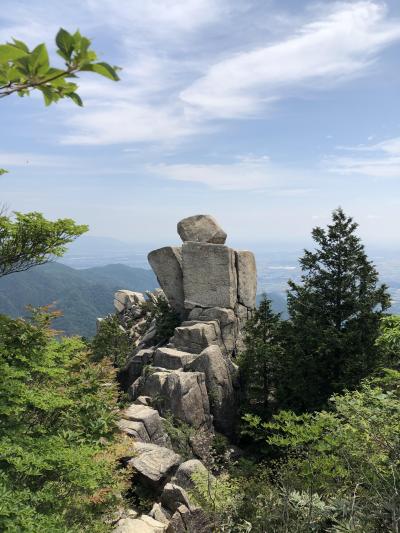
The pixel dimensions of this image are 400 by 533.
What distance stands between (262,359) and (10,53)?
94.0ft

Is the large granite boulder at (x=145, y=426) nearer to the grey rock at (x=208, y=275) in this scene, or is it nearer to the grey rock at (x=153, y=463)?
the grey rock at (x=153, y=463)

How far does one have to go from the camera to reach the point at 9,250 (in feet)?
53.8

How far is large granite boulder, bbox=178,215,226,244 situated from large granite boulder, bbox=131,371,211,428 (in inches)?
675

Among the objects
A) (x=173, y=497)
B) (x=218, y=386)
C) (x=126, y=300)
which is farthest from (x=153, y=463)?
(x=126, y=300)

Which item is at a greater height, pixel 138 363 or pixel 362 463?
pixel 362 463

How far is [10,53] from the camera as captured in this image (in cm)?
185

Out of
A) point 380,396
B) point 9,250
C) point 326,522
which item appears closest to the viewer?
point 380,396

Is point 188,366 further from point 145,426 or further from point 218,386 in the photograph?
point 145,426

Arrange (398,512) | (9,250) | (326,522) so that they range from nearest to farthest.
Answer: (398,512) < (326,522) < (9,250)

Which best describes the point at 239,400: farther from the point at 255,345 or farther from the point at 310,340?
the point at 310,340

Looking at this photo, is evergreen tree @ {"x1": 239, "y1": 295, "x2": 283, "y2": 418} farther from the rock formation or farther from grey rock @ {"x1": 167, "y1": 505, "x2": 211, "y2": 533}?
grey rock @ {"x1": 167, "y1": 505, "x2": 211, "y2": 533}

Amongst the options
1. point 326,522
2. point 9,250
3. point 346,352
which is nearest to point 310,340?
point 346,352

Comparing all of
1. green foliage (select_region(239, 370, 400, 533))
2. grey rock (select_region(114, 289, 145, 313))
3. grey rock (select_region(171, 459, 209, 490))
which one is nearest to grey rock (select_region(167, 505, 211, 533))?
grey rock (select_region(171, 459, 209, 490))

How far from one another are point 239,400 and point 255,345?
584cm
